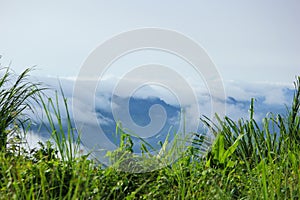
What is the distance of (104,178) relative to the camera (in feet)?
10.5

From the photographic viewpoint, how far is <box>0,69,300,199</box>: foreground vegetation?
2.71 m

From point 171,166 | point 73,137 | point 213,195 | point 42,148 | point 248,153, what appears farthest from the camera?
point 248,153

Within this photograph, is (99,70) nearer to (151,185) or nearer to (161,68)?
(161,68)

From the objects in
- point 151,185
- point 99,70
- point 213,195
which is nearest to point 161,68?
point 99,70

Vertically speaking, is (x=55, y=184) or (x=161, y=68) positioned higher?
(x=161, y=68)

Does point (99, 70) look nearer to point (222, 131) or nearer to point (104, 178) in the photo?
point (104, 178)

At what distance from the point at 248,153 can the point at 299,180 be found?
4.88 feet

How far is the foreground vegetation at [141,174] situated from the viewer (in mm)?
→ 2711

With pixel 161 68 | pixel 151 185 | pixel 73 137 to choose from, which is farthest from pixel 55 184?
pixel 161 68

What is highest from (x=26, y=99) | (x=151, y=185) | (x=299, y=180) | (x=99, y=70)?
(x=99, y=70)

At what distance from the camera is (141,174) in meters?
3.48

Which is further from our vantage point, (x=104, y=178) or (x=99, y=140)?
(x=99, y=140)

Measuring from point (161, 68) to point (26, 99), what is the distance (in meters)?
1.55

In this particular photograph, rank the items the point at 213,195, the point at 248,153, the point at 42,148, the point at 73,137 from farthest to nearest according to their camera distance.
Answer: the point at 248,153
the point at 42,148
the point at 73,137
the point at 213,195
